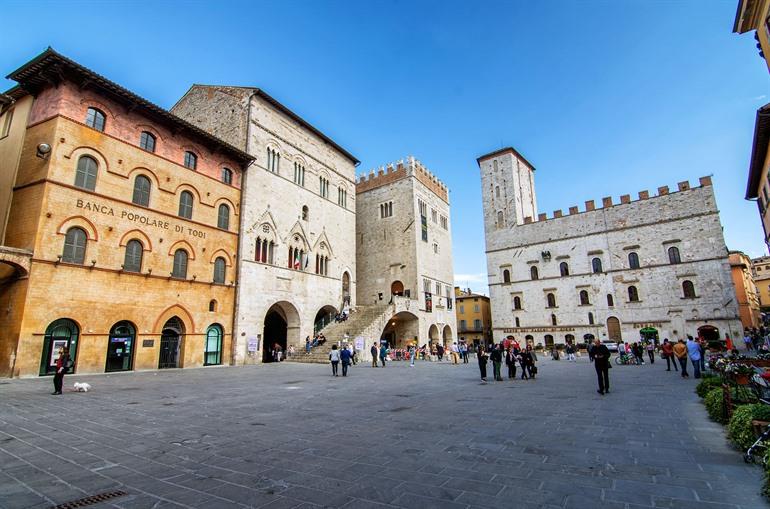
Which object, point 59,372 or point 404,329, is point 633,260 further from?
point 59,372

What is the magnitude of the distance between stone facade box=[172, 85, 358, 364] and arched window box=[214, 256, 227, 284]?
1048 mm

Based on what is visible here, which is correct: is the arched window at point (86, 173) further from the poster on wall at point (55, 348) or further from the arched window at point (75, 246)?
the poster on wall at point (55, 348)

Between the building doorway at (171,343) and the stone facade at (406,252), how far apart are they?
18.9 m

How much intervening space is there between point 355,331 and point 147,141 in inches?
706

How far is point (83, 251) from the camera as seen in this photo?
17.3 meters

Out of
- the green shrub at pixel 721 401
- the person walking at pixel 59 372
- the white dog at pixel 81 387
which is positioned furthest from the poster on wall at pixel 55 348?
the green shrub at pixel 721 401

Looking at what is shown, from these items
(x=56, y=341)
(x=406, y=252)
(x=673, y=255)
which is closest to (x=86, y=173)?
(x=56, y=341)

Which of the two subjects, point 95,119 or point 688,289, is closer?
point 95,119

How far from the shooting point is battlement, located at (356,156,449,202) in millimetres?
39750

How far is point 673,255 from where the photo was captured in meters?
37.2

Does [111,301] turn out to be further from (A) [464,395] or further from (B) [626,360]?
(B) [626,360]

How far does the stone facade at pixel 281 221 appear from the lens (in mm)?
25375

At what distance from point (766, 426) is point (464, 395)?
6797 mm

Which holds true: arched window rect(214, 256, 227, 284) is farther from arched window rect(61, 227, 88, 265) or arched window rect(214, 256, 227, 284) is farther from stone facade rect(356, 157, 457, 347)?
stone facade rect(356, 157, 457, 347)
